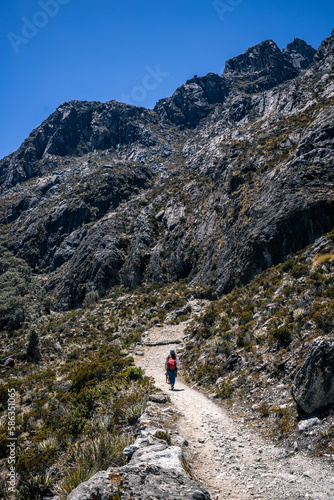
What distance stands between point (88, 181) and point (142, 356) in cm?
9050

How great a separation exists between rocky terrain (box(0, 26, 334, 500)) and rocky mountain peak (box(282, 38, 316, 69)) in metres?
70.7

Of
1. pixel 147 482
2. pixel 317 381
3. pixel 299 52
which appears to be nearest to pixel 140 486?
pixel 147 482

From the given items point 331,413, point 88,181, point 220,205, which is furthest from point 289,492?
point 88,181

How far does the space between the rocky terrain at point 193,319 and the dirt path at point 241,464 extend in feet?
0.16

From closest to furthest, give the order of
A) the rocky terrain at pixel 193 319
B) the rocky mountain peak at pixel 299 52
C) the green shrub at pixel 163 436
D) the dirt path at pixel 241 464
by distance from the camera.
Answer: the dirt path at pixel 241 464 → the rocky terrain at pixel 193 319 → the green shrub at pixel 163 436 → the rocky mountain peak at pixel 299 52

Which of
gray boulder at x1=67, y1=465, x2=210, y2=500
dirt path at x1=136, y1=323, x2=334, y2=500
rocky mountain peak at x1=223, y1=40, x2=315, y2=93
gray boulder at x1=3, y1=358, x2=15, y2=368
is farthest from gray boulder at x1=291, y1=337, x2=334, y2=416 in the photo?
rocky mountain peak at x1=223, y1=40, x2=315, y2=93

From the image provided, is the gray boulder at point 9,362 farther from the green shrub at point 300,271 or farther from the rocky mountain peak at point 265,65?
the rocky mountain peak at point 265,65

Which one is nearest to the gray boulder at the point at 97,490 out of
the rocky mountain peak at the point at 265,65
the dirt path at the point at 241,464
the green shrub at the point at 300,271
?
the dirt path at the point at 241,464

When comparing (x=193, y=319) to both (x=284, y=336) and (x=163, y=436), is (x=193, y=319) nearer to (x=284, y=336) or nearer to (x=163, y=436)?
(x=284, y=336)

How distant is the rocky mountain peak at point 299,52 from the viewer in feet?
467

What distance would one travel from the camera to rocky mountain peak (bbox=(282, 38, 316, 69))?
467 ft

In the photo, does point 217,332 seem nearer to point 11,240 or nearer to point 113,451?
point 113,451

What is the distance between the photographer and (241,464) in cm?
650

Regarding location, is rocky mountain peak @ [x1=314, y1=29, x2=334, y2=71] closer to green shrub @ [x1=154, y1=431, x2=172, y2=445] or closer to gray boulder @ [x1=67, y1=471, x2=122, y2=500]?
green shrub @ [x1=154, y1=431, x2=172, y2=445]
